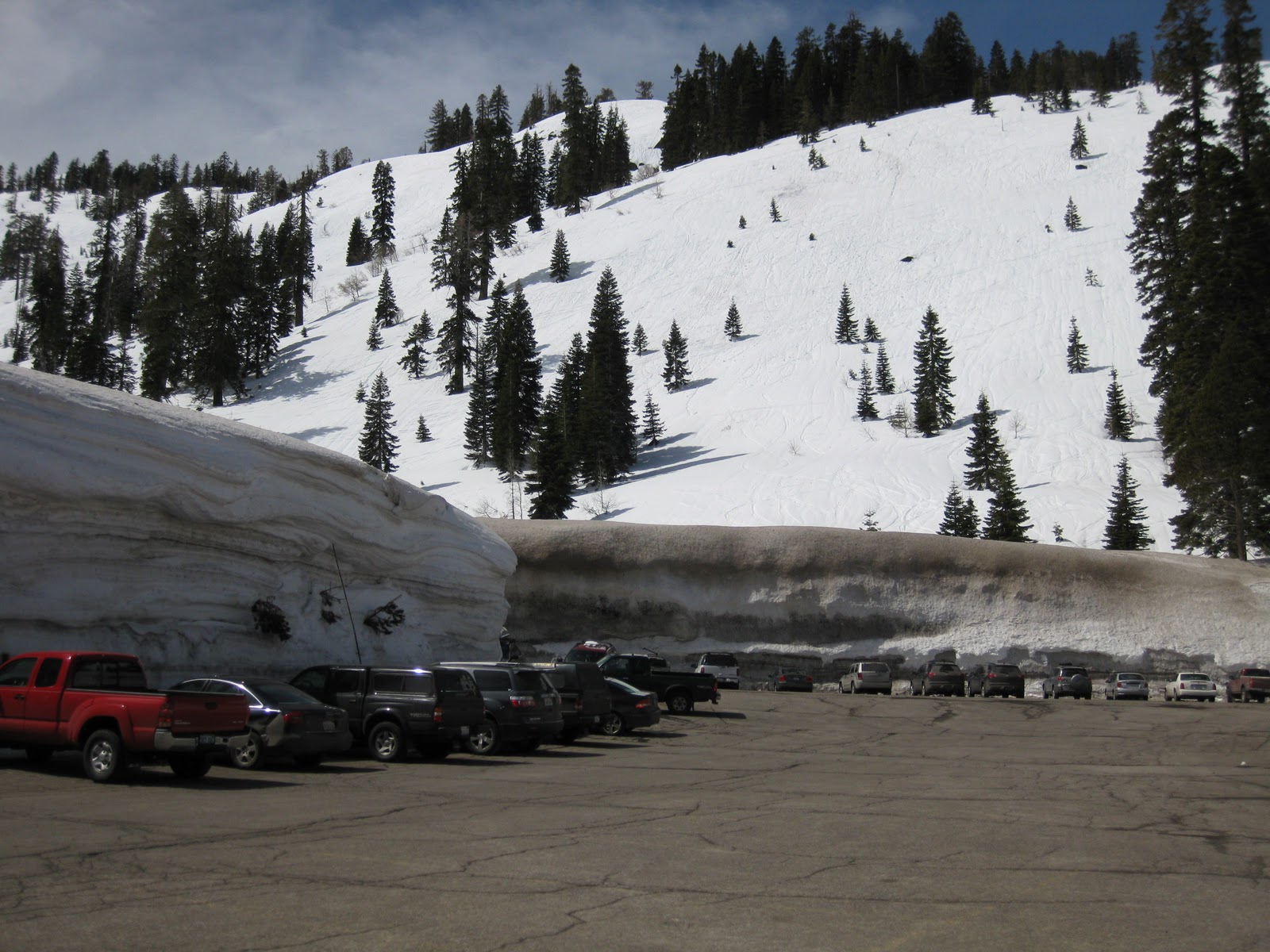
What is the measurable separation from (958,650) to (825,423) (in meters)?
34.7

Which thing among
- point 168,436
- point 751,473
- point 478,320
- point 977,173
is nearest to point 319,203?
point 478,320

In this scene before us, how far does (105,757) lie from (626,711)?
11.7 metres

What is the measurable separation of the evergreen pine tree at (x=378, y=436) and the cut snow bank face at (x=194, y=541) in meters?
45.6

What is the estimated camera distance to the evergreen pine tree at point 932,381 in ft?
239

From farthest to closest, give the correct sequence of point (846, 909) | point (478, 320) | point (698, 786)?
point (478, 320) → point (698, 786) → point (846, 909)

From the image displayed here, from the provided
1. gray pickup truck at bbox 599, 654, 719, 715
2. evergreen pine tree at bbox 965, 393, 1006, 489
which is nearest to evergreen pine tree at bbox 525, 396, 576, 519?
evergreen pine tree at bbox 965, 393, 1006, 489

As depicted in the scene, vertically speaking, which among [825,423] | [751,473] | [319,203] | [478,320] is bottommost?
[751,473]

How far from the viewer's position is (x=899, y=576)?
42.2m

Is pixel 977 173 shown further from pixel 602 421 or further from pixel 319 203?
pixel 319 203

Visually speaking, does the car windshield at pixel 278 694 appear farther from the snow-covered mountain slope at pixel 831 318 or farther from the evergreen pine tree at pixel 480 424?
the evergreen pine tree at pixel 480 424

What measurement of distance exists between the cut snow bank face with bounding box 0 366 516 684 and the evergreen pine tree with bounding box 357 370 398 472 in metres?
45.6

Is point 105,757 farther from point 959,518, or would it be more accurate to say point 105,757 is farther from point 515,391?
point 515,391

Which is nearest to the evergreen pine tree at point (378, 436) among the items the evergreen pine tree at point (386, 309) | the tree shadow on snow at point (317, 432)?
the tree shadow on snow at point (317, 432)

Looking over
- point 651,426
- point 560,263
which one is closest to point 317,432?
point 651,426
